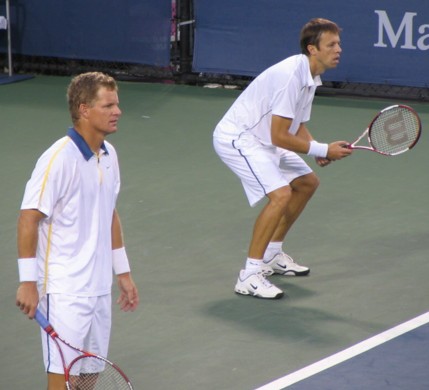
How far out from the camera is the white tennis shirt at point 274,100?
7.25m

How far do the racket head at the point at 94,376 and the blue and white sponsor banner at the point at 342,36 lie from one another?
27.1 ft

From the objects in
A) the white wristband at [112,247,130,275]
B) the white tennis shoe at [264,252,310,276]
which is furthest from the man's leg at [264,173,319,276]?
the white wristband at [112,247,130,275]

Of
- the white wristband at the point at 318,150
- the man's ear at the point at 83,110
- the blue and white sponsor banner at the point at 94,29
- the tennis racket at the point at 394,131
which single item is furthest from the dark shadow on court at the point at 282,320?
the blue and white sponsor banner at the point at 94,29

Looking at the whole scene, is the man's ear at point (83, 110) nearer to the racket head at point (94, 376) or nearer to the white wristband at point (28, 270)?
the white wristband at point (28, 270)

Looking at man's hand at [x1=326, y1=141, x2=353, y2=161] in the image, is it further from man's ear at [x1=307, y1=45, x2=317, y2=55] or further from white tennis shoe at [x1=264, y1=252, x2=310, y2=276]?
white tennis shoe at [x1=264, y1=252, x2=310, y2=276]

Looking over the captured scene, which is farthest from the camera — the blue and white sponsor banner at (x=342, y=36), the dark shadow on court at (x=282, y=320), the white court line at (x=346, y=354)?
the blue and white sponsor banner at (x=342, y=36)

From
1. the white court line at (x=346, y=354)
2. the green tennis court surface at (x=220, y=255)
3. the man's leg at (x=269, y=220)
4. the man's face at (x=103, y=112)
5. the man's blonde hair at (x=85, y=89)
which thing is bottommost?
the green tennis court surface at (x=220, y=255)

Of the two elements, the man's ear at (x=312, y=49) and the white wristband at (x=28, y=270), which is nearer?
the white wristband at (x=28, y=270)

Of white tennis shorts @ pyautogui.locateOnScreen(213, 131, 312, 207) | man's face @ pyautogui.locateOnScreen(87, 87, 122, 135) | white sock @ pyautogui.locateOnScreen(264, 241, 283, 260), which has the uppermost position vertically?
man's face @ pyautogui.locateOnScreen(87, 87, 122, 135)

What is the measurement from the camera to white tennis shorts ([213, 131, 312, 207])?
24.5 ft

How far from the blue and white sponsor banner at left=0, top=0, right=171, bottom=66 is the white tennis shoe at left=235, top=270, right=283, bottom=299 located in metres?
6.85

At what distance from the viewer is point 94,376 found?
498 cm

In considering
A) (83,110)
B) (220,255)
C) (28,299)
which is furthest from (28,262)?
(220,255)

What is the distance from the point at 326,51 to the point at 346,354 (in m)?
1.99
